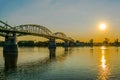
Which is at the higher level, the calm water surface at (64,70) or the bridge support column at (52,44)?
the bridge support column at (52,44)

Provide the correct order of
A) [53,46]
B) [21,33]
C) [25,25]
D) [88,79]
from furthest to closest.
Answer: [53,46]
[25,25]
[21,33]
[88,79]

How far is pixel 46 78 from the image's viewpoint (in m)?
34.2

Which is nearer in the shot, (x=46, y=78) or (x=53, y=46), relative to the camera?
(x=46, y=78)

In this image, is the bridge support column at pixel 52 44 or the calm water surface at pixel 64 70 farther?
the bridge support column at pixel 52 44

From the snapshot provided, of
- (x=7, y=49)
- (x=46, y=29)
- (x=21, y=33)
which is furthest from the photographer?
(x=46, y=29)

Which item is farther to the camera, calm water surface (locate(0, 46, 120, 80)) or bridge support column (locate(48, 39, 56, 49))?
bridge support column (locate(48, 39, 56, 49))

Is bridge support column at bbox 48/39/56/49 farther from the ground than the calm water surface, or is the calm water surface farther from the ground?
bridge support column at bbox 48/39/56/49

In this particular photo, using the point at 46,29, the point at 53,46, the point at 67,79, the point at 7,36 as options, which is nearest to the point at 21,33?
the point at 7,36

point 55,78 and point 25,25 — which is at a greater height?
point 25,25

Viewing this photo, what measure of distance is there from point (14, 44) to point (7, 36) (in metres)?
3.76

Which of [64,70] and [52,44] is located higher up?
[52,44]

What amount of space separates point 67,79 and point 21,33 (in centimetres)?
7076

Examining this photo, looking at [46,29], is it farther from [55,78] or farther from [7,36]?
[55,78]

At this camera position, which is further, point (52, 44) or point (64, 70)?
point (52, 44)
